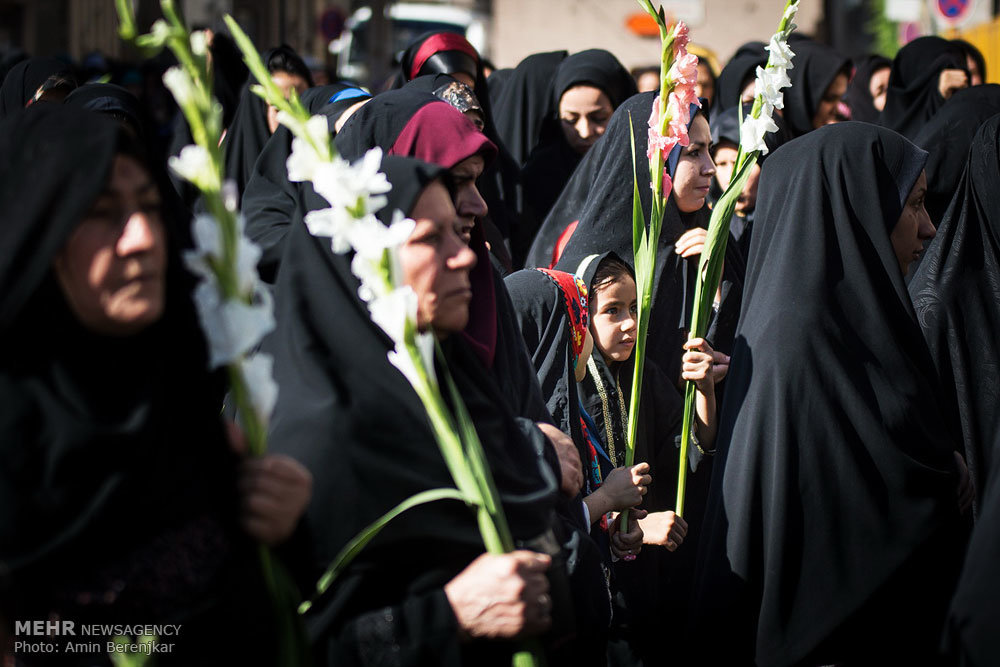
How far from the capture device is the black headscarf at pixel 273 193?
381 centimetres

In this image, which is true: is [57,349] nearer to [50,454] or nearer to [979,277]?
[50,454]

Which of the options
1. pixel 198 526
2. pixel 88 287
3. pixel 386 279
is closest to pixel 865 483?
pixel 386 279

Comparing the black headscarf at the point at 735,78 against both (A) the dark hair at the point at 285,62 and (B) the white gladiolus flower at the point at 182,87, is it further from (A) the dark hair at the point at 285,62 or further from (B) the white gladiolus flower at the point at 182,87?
(B) the white gladiolus flower at the point at 182,87

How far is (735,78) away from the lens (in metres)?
6.46

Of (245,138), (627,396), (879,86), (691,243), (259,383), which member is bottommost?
(627,396)

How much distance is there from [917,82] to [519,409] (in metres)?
5.15

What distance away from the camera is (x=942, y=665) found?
2.37 metres

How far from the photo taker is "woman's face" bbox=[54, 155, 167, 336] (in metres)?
1.68

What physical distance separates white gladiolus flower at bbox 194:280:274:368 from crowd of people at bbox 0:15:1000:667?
0.40 ft

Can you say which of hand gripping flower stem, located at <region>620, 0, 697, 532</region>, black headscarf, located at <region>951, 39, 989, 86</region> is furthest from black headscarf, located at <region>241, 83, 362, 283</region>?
black headscarf, located at <region>951, 39, 989, 86</region>

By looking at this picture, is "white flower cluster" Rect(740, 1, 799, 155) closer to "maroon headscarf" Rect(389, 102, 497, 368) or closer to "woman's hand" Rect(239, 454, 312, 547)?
"maroon headscarf" Rect(389, 102, 497, 368)

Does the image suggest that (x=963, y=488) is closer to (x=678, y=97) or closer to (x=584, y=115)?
(x=678, y=97)

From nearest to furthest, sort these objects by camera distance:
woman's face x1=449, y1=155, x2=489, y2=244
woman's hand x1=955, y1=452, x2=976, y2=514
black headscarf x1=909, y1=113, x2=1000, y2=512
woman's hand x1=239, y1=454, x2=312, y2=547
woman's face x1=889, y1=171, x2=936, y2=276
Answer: woman's hand x1=239, y1=454, x2=312, y2=547
woman's face x1=449, y1=155, x2=489, y2=244
woman's hand x1=955, y1=452, x2=976, y2=514
woman's face x1=889, y1=171, x2=936, y2=276
black headscarf x1=909, y1=113, x2=1000, y2=512

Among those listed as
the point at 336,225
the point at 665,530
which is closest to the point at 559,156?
the point at 665,530
